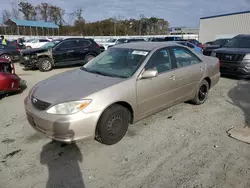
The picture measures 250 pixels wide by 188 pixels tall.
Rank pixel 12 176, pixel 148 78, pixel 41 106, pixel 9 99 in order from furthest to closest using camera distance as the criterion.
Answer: pixel 9 99 → pixel 148 78 → pixel 41 106 → pixel 12 176

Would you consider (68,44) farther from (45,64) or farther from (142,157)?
(142,157)

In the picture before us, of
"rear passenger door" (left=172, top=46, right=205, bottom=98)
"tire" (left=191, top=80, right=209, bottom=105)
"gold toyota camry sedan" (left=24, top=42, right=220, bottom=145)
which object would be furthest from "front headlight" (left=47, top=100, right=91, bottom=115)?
"tire" (left=191, top=80, right=209, bottom=105)

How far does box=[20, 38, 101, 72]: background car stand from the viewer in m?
9.82

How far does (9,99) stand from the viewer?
5543 millimetres

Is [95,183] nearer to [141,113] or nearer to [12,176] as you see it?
[12,176]

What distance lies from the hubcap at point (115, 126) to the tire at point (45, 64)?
320 inches

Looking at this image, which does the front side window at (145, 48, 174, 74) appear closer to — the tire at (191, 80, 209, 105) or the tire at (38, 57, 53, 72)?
the tire at (191, 80, 209, 105)

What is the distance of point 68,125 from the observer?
8.54ft

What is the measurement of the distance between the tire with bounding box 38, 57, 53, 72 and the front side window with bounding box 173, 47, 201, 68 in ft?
25.6

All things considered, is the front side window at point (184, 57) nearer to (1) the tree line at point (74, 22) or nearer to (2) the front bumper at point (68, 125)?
(2) the front bumper at point (68, 125)

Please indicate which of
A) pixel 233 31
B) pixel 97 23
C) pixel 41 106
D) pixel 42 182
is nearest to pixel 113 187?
pixel 42 182

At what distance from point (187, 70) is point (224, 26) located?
95.2 feet

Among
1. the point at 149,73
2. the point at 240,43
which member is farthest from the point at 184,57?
the point at 240,43

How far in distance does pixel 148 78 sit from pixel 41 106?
1795mm
